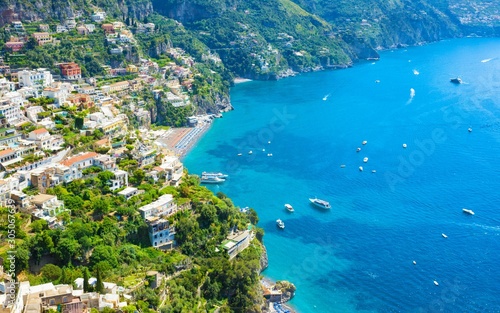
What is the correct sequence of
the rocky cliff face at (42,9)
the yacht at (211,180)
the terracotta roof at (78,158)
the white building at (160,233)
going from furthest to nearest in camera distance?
the rocky cliff face at (42,9)
the yacht at (211,180)
the terracotta roof at (78,158)
the white building at (160,233)

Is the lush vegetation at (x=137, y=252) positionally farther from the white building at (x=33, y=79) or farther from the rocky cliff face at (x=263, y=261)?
the white building at (x=33, y=79)

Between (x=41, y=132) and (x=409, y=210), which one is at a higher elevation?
(x=41, y=132)

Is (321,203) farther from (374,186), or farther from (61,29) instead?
(61,29)

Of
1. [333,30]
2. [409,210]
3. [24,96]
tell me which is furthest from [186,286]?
[333,30]

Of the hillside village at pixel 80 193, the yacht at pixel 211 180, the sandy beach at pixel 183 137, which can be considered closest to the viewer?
the hillside village at pixel 80 193

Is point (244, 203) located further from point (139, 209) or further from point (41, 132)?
point (41, 132)

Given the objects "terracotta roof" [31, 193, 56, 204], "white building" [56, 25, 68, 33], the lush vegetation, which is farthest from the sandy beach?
"terracotta roof" [31, 193, 56, 204]

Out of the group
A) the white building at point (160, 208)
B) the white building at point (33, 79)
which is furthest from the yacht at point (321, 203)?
the white building at point (33, 79)
